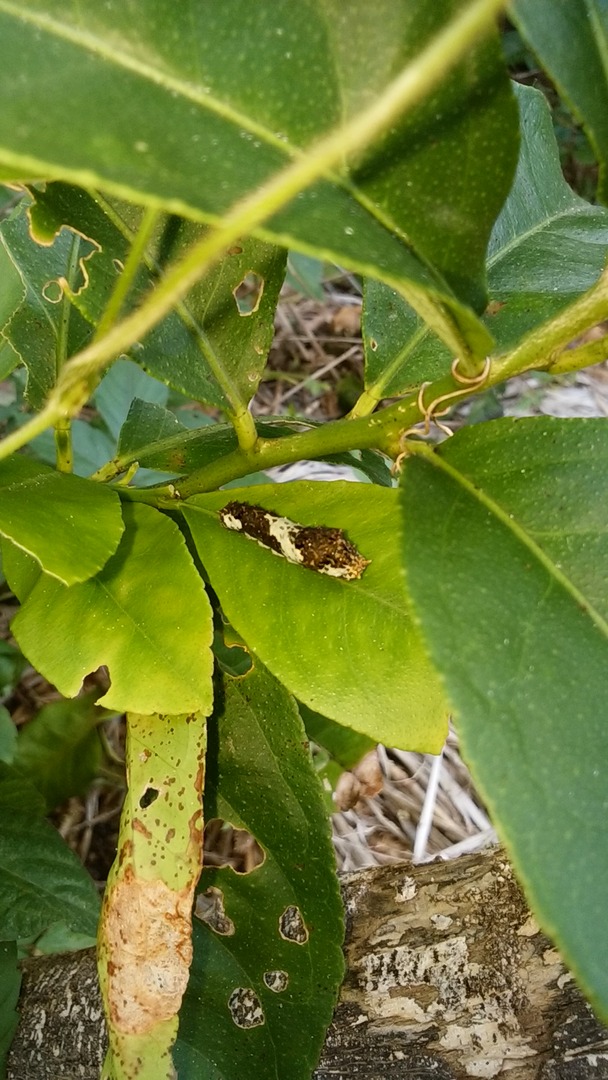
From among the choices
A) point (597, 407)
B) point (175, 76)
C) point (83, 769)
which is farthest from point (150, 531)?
point (597, 407)

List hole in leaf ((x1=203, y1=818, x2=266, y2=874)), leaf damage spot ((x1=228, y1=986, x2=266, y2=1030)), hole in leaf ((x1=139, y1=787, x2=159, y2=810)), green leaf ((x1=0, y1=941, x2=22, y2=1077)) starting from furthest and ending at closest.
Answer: hole in leaf ((x1=203, y1=818, x2=266, y2=874))
green leaf ((x1=0, y1=941, x2=22, y2=1077))
leaf damage spot ((x1=228, y1=986, x2=266, y2=1030))
hole in leaf ((x1=139, y1=787, x2=159, y2=810))

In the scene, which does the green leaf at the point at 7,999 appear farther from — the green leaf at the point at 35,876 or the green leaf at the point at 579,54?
the green leaf at the point at 579,54

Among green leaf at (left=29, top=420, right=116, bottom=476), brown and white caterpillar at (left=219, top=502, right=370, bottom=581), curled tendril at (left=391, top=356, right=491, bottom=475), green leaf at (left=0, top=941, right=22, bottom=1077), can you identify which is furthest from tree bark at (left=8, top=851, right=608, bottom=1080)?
green leaf at (left=29, top=420, right=116, bottom=476)

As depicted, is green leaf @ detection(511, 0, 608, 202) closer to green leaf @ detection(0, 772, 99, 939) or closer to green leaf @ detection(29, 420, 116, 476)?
green leaf @ detection(0, 772, 99, 939)

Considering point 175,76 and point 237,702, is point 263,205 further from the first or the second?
point 237,702

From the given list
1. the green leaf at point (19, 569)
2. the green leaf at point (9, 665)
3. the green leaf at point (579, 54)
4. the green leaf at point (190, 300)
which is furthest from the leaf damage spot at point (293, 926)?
the green leaf at point (9, 665)

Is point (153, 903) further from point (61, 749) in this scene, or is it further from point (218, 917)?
point (61, 749)
